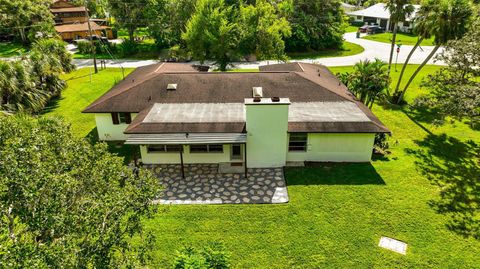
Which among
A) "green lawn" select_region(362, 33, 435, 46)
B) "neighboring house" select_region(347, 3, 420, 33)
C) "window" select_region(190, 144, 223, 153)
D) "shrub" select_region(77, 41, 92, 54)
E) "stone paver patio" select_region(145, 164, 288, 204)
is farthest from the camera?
"neighboring house" select_region(347, 3, 420, 33)

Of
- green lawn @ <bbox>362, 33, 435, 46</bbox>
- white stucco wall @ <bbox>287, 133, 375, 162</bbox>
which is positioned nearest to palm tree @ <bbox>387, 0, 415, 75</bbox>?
white stucco wall @ <bbox>287, 133, 375, 162</bbox>

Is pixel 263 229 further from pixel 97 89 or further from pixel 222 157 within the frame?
pixel 97 89

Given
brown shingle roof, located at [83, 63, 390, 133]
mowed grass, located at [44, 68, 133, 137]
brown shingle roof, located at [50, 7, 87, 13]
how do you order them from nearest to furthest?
brown shingle roof, located at [83, 63, 390, 133] → mowed grass, located at [44, 68, 133, 137] → brown shingle roof, located at [50, 7, 87, 13]

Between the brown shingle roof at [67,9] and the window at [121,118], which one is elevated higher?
the brown shingle roof at [67,9]

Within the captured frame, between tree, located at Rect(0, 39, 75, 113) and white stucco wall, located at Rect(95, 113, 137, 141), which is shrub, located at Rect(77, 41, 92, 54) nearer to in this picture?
tree, located at Rect(0, 39, 75, 113)

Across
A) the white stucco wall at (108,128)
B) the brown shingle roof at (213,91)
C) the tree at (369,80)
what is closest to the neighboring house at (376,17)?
the tree at (369,80)

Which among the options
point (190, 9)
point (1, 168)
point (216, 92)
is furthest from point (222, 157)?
point (190, 9)

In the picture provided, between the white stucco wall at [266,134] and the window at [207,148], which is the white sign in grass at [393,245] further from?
the window at [207,148]
